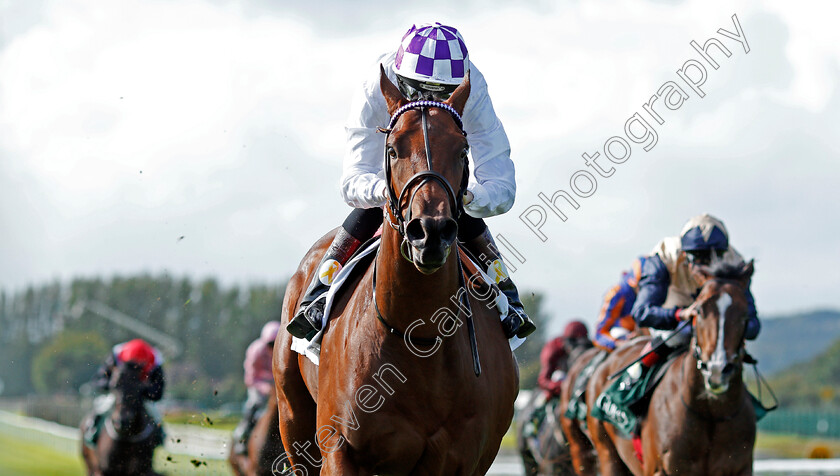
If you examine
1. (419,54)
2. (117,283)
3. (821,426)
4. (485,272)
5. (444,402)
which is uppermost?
(419,54)

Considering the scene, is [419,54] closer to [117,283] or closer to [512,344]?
[512,344]

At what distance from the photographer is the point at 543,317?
101 ft

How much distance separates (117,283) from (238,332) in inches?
924

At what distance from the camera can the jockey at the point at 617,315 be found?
9875 mm

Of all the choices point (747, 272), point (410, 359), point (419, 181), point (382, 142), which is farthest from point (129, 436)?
point (419, 181)

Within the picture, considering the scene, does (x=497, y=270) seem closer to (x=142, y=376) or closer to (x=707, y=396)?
(x=707, y=396)

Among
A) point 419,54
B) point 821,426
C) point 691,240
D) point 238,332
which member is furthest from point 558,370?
point 238,332

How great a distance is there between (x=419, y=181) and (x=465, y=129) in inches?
45.5

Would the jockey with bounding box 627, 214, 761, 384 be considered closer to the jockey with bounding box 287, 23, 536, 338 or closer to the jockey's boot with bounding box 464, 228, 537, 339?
the jockey's boot with bounding box 464, 228, 537, 339

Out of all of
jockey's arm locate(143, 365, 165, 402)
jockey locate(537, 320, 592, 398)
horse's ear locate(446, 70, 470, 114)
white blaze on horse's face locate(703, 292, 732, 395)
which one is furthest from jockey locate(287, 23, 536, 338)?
jockey locate(537, 320, 592, 398)

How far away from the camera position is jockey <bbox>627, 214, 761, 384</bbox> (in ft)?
24.2

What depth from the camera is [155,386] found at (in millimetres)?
10766

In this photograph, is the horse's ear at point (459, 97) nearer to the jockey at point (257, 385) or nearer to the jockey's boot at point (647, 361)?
the jockey's boot at point (647, 361)

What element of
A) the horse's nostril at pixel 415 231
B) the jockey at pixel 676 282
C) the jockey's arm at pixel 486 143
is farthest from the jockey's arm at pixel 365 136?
the jockey at pixel 676 282
